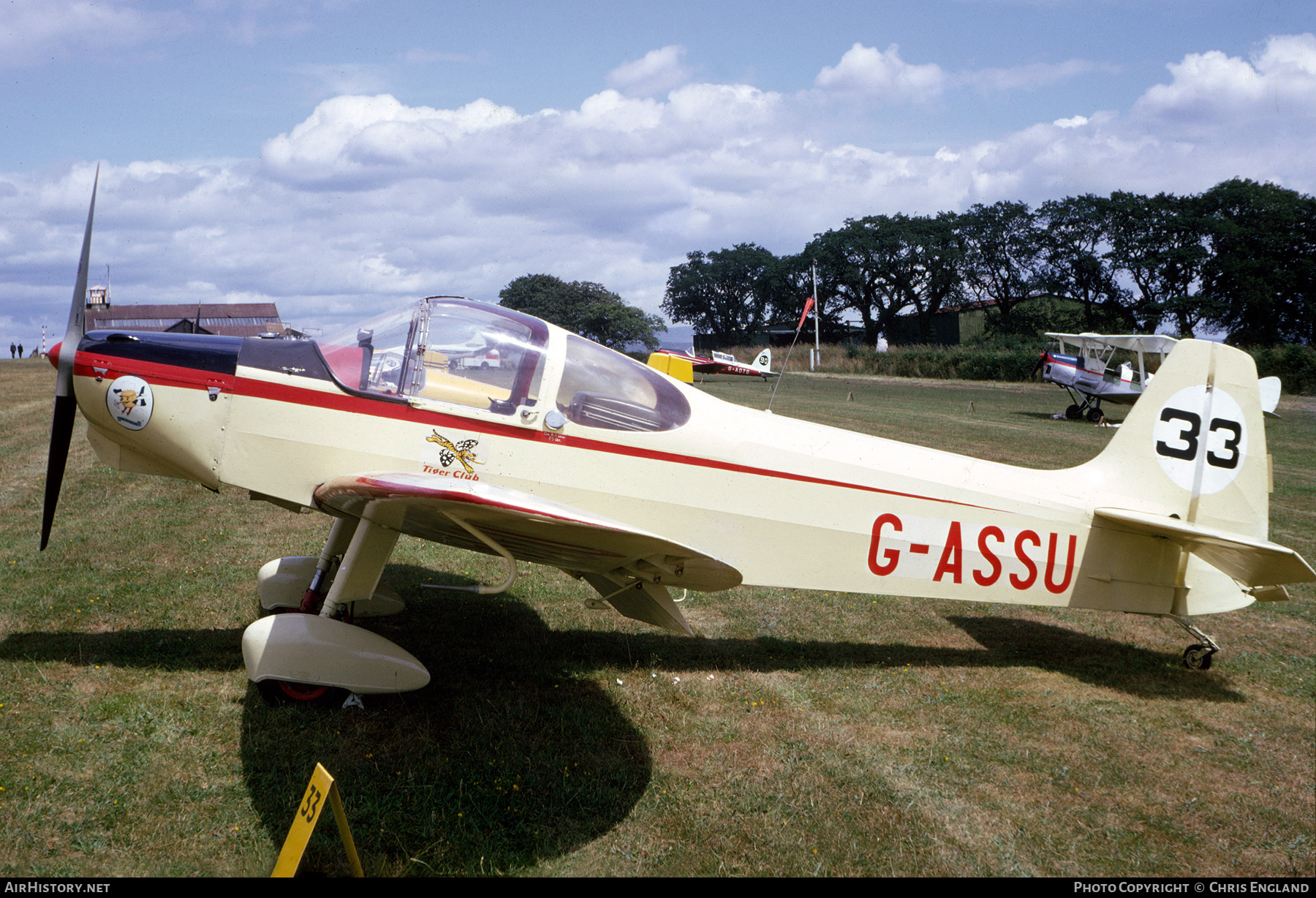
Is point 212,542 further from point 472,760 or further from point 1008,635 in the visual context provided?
point 1008,635

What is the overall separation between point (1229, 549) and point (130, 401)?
636 centimetres

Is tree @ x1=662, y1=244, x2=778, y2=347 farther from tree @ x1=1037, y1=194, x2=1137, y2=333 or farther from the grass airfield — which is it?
the grass airfield

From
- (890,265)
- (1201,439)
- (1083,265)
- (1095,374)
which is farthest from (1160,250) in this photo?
(1201,439)

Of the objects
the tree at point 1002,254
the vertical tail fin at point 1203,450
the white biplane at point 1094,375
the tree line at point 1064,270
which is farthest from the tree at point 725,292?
the vertical tail fin at point 1203,450

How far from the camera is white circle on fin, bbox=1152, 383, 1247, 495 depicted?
537cm

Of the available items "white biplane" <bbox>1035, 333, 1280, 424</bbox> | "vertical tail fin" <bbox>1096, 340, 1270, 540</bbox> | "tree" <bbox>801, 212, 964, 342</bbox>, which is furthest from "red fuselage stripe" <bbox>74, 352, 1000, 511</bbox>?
"tree" <bbox>801, 212, 964, 342</bbox>

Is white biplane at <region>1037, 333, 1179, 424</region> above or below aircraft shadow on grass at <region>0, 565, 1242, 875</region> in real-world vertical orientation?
above

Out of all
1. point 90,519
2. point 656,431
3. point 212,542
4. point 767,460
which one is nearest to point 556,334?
point 656,431

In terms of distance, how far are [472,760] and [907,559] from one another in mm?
2746

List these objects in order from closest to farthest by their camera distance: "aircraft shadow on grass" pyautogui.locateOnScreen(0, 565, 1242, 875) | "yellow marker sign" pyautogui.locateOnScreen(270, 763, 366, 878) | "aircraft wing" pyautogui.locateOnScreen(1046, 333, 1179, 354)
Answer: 1. "yellow marker sign" pyautogui.locateOnScreen(270, 763, 366, 878)
2. "aircraft shadow on grass" pyautogui.locateOnScreen(0, 565, 1242, 875)
3. "aircraft wing" pyautogui.locateOnScreen(1046, 333, 1179, 354)

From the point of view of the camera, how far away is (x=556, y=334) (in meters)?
4.65

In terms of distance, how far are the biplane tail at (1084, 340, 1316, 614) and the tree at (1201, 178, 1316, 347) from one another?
5368 cm

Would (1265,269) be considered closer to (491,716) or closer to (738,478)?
(738,478)

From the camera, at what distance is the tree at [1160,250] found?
5331 centimetres
